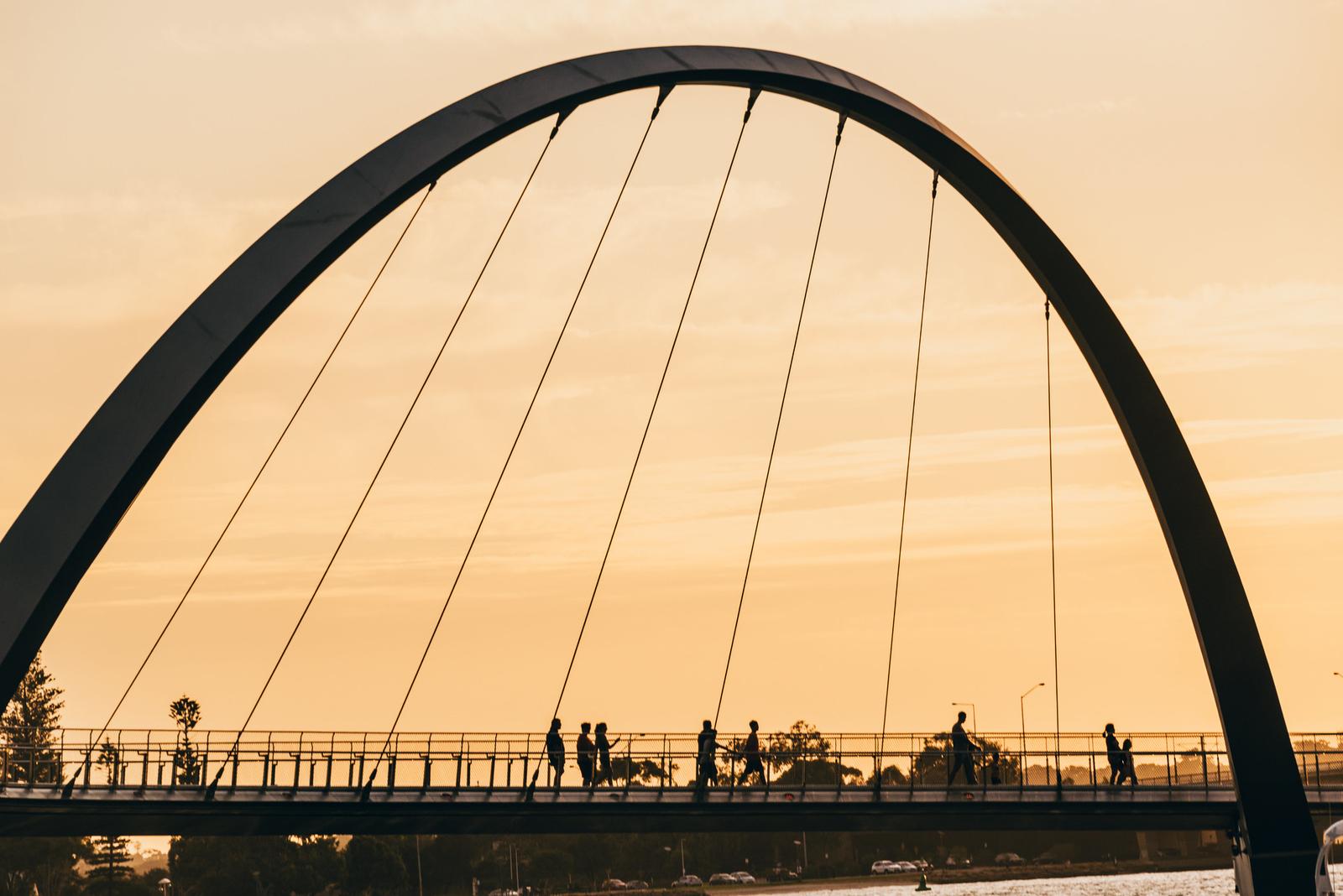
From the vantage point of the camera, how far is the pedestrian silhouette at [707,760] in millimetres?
32438

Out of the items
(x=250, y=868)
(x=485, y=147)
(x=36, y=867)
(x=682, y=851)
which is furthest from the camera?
(x=682, y=851)

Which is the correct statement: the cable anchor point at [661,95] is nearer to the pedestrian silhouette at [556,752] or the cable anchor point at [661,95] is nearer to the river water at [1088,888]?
the pedestrian silhouette at [556,752]

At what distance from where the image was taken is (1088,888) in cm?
12325

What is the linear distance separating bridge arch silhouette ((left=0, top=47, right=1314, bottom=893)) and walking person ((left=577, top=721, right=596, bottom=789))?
11.3 m

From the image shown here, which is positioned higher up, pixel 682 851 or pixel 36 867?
pixel 682 851

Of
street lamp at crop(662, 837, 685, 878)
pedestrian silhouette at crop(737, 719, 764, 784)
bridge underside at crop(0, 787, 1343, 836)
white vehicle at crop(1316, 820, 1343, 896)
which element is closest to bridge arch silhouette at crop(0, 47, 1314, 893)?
white vehicle at crop(1316, 820, 1343, 896)

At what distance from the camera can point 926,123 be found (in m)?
31.1

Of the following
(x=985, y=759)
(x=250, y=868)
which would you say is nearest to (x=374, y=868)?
(x=250, y=868)

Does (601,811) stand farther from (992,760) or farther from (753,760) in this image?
(992,760)

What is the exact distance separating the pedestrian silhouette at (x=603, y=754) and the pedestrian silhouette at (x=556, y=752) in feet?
2.07

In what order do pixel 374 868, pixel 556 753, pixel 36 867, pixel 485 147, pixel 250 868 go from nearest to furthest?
pixel 485 147 < pixel 556 753 < pixel 36 867 < pixel 250 868 < pixel 374 868

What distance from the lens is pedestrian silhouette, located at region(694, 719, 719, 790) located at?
32438 mm

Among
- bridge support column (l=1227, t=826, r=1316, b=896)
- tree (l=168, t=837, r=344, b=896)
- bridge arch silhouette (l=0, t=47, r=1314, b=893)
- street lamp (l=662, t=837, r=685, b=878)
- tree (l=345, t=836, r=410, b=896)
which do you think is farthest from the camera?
street lamp (l=662, t=837, r=685, b=878)

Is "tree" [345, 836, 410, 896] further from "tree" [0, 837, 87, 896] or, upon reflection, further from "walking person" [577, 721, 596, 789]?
"walking person" [577, 721, 596, 789]
